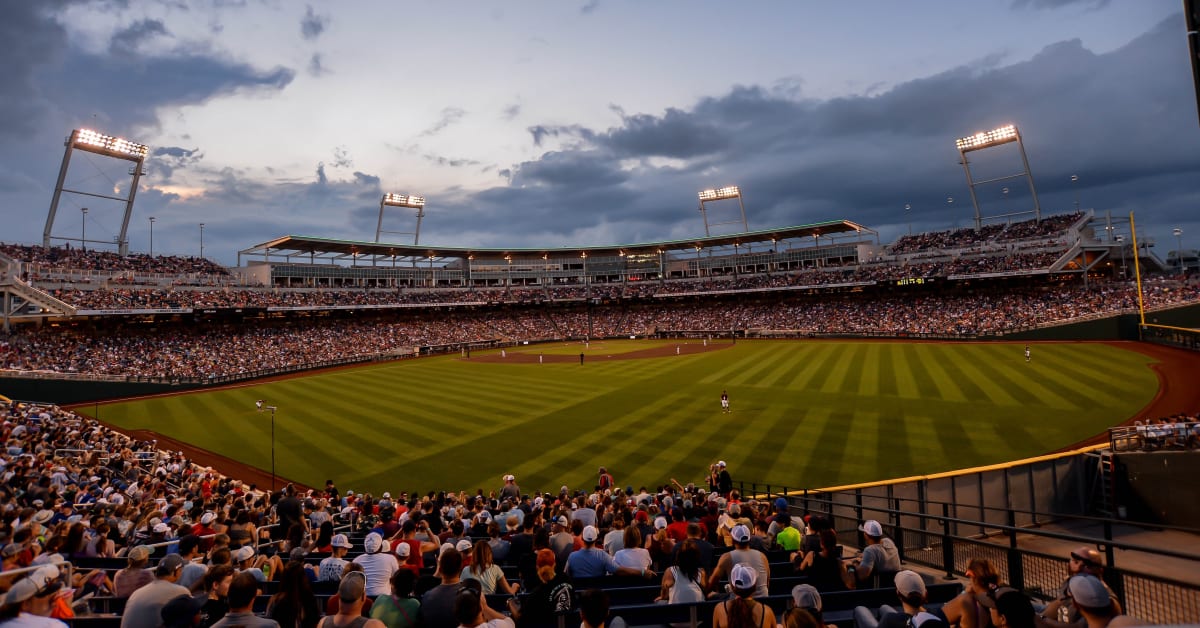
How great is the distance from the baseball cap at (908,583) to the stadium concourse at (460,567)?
0.04ft

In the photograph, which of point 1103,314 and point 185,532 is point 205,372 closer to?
point 185,532

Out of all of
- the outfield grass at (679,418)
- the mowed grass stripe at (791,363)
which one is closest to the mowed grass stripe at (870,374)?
the outfield grass at (679,418)

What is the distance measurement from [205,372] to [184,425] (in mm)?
18341

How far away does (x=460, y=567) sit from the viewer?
4.74 metres

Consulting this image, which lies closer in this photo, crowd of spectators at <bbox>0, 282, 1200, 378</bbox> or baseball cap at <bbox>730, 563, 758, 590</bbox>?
baseball cap at <bbox>730, 563, 758, 590</bbox>

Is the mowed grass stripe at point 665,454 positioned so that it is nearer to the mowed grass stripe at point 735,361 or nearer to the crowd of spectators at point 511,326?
the mowed grass stripe at point 735,361

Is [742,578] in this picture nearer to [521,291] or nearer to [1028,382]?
[1028,382]

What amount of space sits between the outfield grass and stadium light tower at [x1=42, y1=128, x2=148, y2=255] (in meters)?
31.0

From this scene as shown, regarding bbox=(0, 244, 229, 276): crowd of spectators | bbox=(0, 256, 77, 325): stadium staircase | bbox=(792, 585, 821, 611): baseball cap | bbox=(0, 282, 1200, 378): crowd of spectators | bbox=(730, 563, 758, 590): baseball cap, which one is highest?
bbox=(0, 244, 229, 276): crowd of spectators

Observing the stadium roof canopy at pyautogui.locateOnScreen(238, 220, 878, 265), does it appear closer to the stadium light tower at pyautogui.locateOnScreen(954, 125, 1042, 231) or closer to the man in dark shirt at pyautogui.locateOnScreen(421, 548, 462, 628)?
the stadium light tower at pyautogui.locateOnScreen(954, 125, 1042, 231)

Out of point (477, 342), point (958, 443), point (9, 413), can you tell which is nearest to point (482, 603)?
point (958, 443)

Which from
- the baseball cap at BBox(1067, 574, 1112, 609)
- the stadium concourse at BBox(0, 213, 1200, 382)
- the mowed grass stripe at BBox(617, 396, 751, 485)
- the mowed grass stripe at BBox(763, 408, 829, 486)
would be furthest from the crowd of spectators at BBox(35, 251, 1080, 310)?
the baseball cap at BBox(1067, 574, 1112, 609)

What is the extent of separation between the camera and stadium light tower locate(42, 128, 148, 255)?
49031 millimetres

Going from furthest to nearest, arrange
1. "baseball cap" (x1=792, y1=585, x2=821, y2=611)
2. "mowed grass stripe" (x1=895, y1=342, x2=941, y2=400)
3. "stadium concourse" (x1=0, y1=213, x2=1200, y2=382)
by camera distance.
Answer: "stadium concourse" (x1=0, y1=213, x2=1200, y2=382)
"mowed grass stripe" (x1=895, y1=342, x2=941, y2=400)
"baseball cap" (x1=792, y1=585, x2=821, y2=611)
